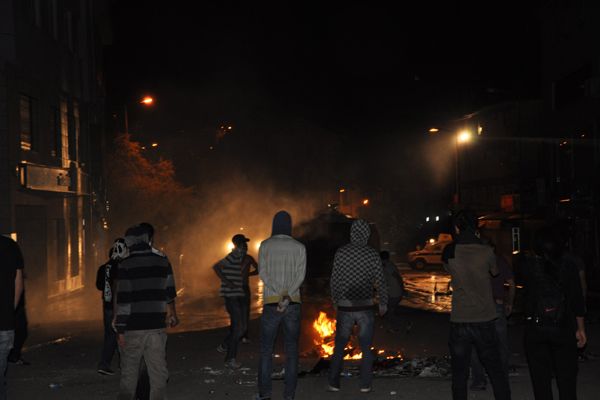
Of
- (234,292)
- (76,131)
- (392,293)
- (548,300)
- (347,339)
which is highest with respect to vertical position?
(76,131)

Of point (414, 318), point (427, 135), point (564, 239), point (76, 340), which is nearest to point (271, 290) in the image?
point (564, 239)

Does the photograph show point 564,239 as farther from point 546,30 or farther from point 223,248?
point 223,248

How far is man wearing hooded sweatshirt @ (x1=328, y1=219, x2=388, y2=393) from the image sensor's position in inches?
320

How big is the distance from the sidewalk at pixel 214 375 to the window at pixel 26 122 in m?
9.56

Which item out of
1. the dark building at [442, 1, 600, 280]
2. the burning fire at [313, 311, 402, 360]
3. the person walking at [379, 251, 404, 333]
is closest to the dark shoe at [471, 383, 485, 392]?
the burning fire at [313, 311, 402, 360]

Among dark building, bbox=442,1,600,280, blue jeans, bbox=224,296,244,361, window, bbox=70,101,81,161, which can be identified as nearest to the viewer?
blue jeans, bbox=224,296,244,361

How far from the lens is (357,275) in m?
8.16

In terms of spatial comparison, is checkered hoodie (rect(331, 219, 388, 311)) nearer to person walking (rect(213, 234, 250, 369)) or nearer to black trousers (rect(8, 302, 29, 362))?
person walking (rect(213, 234, 250, 369))

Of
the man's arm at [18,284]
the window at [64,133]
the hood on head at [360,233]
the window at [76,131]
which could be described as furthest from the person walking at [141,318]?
the window at [76,131]

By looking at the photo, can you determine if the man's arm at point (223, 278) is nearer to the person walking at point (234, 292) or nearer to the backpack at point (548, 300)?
the person walking at point (234, 292)

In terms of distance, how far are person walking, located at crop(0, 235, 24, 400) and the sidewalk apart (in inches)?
80.9

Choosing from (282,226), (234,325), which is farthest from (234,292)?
(282,226)

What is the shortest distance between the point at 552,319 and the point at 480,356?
28.6 inches

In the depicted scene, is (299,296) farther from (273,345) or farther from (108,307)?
(108,307)
